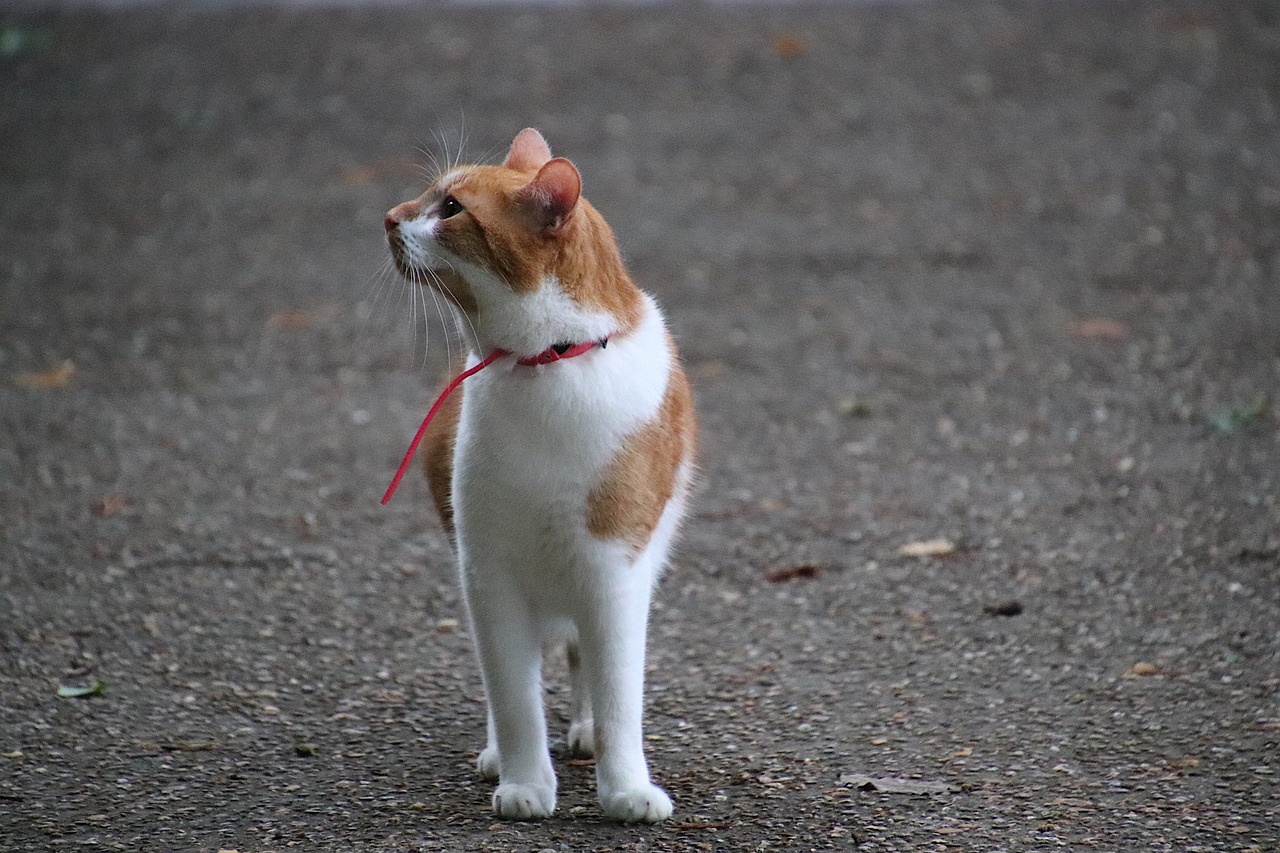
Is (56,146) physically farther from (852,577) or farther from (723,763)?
(723,763)

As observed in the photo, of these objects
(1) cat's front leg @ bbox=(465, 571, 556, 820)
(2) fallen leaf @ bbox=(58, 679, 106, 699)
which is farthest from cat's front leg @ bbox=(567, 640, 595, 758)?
(2) fallen leaf @ bbox=(58, 679, 106, 699)

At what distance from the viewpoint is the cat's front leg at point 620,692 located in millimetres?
2787

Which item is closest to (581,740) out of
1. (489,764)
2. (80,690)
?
(489,764)

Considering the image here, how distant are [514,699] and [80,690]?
1265mm

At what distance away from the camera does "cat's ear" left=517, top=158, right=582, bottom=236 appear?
8.54ft

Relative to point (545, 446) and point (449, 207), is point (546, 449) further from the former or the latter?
point (449, 207)

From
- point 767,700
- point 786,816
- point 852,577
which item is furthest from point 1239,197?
point 786,816

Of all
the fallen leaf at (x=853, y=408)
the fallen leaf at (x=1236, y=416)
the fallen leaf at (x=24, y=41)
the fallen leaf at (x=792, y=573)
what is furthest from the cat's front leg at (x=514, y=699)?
the fallen leaf at (x=24, y=41)

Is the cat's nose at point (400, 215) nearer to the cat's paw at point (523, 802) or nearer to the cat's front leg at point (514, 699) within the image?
the cat's front leg at point (514, 699)

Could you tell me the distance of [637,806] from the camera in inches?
112

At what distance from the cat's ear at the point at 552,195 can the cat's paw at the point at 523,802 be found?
3.48 ft

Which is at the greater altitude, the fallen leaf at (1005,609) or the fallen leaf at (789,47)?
the fallen leaf at (789,47)

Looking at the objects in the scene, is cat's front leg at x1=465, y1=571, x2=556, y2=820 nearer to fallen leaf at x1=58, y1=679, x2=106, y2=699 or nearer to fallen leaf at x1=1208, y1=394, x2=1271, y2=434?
fallen leaf at x1=58, y1=679, x2=106, y2=699

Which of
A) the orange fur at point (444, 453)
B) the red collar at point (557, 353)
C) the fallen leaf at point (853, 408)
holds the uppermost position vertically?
the red collar at point (557, 353)
